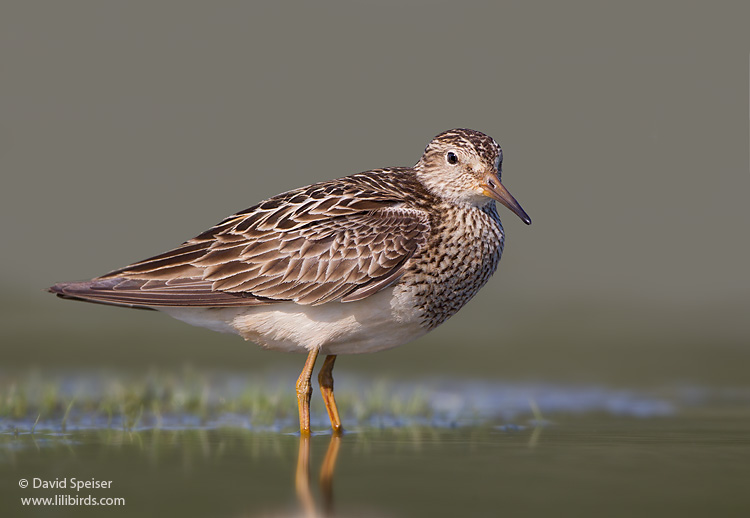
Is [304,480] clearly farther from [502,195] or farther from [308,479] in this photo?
[502,195]

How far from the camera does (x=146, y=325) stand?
20375 mm

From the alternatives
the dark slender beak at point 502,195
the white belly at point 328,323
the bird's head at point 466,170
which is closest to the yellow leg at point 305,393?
the white belly at point 328,323

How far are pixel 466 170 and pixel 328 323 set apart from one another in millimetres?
2164

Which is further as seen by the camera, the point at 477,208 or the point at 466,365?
the point at 466,365

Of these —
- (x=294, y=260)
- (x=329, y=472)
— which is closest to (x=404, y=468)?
(x=329, y=472)

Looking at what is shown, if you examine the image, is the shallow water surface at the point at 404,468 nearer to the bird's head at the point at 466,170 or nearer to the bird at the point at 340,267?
the bird at the point at 340,267

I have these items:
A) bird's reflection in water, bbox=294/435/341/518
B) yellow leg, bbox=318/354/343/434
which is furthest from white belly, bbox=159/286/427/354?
bird's reflection in water, bbox=294/435/341/518

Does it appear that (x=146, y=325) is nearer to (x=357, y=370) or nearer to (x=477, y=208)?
(x=357, y=370)

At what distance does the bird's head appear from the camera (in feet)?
35.0

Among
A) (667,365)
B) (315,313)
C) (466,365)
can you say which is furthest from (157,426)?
(667,365)

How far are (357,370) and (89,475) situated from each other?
29.6 ft

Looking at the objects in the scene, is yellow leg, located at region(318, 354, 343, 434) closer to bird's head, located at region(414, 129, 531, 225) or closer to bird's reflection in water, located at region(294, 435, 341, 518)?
bird's reflection in water, located at region(294, 435, 341, 518)

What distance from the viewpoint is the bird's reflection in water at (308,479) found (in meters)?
6.48

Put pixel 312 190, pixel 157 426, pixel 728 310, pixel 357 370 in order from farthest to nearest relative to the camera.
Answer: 1. pixel 728 310
2. pixel 357 370
3. pixel 312 190
4. pixel 157 426
